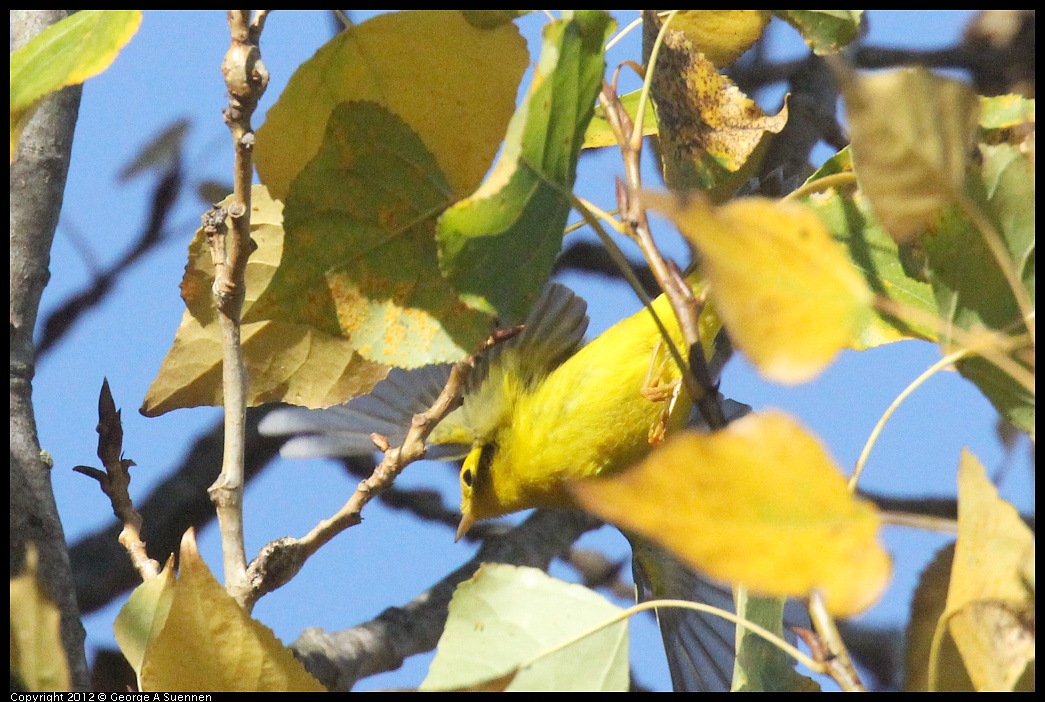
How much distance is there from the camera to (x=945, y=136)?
0.73 meters

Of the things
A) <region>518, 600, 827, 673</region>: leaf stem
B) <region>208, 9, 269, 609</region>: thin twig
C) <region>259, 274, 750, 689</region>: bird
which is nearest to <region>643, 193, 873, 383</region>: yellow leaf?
<region>518, 600, 827, 673</region>: leaf stem

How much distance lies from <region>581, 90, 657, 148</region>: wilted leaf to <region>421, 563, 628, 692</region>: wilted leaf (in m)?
0.57

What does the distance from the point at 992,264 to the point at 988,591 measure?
0.96ft

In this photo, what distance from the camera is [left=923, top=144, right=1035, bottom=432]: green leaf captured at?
0.85 m

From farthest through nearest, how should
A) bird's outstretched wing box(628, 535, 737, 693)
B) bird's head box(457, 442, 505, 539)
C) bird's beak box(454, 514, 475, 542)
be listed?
bird's beak box(454, 514, 475, 542), bird's head box(457, 442, 505, 539), bird's outstretched wing box(628, 535, 737, 693)

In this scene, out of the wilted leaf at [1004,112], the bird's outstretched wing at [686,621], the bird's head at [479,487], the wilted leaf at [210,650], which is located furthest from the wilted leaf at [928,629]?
the bird's head at [479,487]

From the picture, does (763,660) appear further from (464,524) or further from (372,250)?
(464,524)

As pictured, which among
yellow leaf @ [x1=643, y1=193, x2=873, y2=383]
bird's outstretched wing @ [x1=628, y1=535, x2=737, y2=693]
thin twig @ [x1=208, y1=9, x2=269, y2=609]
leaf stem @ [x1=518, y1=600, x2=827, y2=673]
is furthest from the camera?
bird's outstretched wing @ [x1=628, y1=535, x2=737, y2=693]

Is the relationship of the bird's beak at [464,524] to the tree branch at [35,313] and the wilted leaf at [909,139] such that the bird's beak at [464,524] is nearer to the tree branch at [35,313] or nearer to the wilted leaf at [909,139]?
the tree branch at [35,313]

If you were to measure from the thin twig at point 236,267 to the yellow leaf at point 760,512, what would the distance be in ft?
1.86

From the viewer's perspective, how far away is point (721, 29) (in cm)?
124

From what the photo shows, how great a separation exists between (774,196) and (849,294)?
1526mm

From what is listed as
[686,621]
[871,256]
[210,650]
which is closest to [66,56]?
[210,650]

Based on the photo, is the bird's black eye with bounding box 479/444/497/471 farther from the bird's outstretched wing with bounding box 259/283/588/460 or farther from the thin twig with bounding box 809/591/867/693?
the thin twig with bounding box 809/591/867/693
